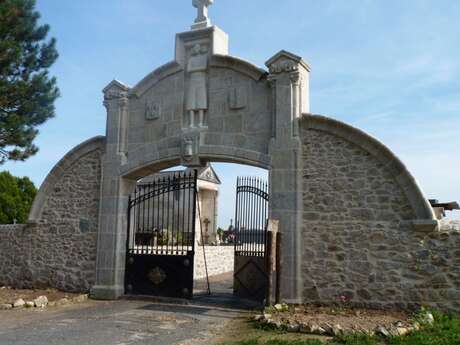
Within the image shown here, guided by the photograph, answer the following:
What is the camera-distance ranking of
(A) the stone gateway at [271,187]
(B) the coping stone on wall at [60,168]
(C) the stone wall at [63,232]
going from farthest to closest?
(B) the coping stone on wall at [60,168], (C) the stone wall at [63,232], (A) the stone gateway at [271,187]

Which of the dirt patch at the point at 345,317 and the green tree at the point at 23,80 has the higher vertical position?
the green tree at the point at 23,80

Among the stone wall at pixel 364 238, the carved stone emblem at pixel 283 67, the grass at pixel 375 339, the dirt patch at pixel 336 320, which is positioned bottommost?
the grass at pixel 375 339

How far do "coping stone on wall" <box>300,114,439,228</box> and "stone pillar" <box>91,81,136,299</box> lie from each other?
13.4ft

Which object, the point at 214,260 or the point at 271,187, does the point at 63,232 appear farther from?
the point at 214,260

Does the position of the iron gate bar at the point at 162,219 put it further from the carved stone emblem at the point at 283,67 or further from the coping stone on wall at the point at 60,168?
the carved stone emblem at the point at 283,67

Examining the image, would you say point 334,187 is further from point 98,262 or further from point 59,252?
point 59,252

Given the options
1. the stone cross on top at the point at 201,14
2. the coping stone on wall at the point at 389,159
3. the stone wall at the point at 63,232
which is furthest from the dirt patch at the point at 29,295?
the stone cross on top at the point at 201,14

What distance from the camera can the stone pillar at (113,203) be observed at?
33.3 ft

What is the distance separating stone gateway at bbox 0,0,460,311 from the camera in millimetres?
7953

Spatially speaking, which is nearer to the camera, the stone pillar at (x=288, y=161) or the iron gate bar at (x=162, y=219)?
the stone pillar at (x=288, y=161)

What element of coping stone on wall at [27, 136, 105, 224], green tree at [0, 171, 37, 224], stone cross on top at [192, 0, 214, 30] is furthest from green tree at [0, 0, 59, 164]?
green tree at [0, 171, 37, 224]

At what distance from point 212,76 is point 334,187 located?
11.1 ft

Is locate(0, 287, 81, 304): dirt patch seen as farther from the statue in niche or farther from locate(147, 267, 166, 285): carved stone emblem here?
the statue in niche

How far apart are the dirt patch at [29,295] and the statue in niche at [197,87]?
4471mm
